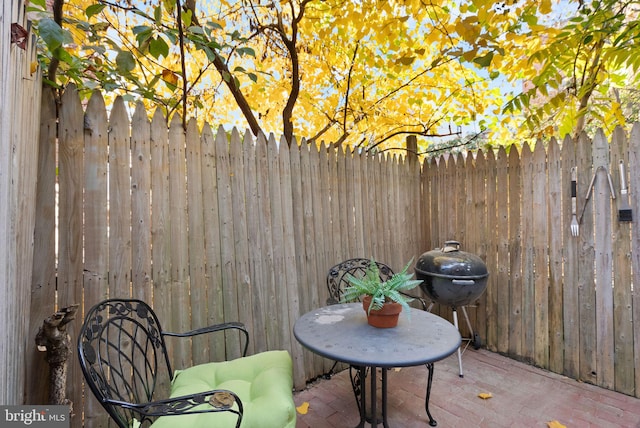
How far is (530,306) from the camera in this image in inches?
123

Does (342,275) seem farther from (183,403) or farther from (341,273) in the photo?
(183,403)

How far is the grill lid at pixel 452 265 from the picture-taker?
111 inches

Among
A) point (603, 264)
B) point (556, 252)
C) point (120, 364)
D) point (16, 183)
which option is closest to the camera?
point (16, 183)

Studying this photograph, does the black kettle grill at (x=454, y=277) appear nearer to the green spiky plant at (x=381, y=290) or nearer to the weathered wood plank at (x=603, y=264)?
the weathered wood plank at (x=603, y=264)

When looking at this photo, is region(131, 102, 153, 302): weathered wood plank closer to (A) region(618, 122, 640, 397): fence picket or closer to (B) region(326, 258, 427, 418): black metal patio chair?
(B) region(326, 258, 427, 418): black metal patio chair

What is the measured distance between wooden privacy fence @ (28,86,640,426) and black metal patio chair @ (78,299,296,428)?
241 mm

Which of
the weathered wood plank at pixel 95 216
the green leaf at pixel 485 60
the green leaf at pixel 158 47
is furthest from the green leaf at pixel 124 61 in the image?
the green leaf at pixel 485 60

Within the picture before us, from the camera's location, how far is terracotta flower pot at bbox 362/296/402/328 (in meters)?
1.83

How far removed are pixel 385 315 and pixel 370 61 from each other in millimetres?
3280

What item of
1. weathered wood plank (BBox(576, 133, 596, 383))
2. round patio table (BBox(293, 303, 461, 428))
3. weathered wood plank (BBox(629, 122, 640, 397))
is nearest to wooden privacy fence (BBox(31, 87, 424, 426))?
round patio table (BBox(293, 303, 461, 428))

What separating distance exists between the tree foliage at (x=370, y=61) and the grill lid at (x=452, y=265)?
5.12 ft

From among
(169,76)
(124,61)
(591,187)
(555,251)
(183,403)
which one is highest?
(169,76)

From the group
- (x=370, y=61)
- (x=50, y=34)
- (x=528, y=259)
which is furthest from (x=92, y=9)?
(x=528, y=259)

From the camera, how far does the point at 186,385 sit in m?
1.66
